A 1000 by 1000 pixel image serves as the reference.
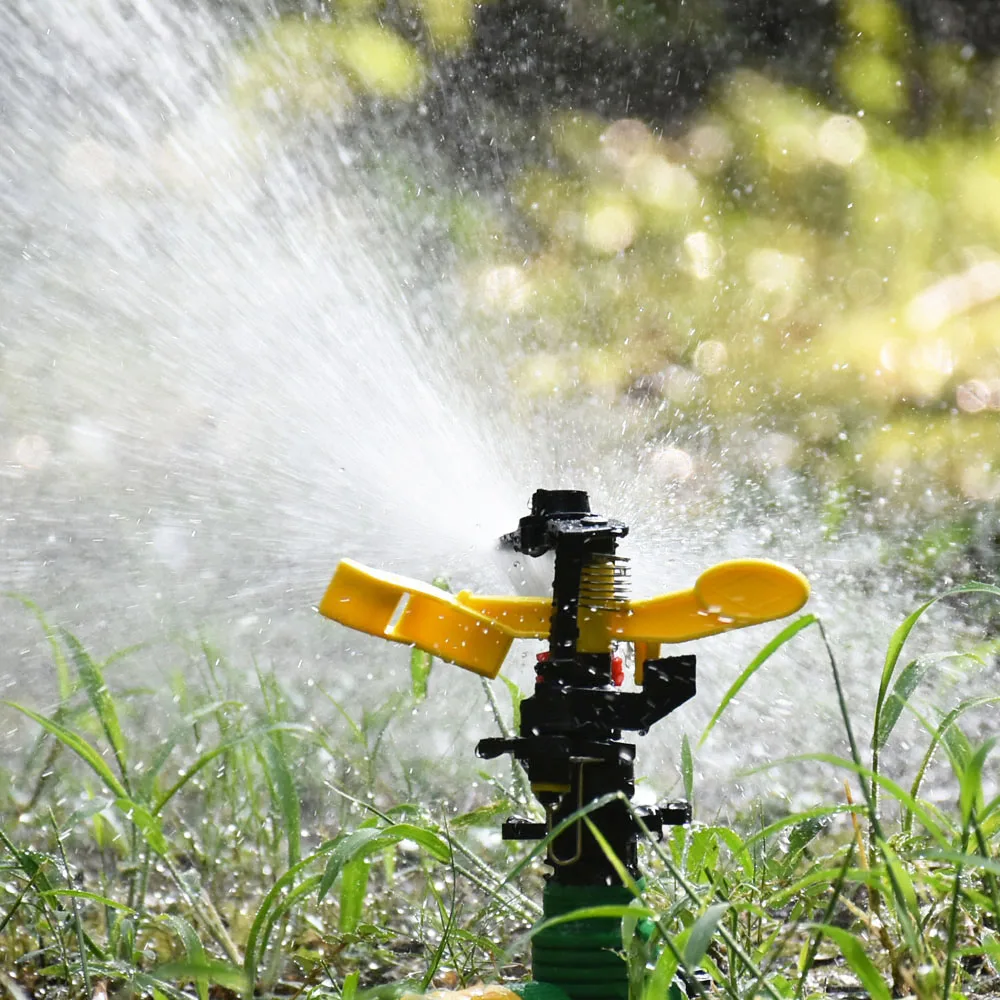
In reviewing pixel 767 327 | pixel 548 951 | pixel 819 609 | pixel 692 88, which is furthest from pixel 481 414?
pixel 692 88

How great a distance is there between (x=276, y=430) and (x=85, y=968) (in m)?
1.43

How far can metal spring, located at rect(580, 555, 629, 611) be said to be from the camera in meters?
0.91

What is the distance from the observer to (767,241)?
10.2ft

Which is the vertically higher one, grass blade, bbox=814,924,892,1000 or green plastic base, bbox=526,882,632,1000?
green plastic base, bbox=526,882,632,1000

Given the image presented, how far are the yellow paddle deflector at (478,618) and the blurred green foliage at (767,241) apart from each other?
1881mm

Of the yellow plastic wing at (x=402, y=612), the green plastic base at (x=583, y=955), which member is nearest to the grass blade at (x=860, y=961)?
the green plastic base at (x=583, y=955)

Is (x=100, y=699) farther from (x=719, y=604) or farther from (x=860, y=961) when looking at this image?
(x=860, y=961)

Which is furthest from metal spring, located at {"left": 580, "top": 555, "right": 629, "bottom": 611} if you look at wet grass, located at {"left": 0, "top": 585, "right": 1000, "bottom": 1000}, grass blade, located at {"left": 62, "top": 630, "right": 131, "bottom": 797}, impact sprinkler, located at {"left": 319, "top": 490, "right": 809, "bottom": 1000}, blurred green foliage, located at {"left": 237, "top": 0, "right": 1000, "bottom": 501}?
blurred green foliage, located at {"left": 237, "top": 0, "right": 1000, "bottom": 501}

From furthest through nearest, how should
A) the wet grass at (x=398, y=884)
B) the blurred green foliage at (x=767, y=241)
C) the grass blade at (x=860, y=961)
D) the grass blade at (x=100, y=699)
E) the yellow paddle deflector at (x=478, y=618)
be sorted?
the blurred green foliage at (x=767, y=241) → the grass blade at (x=100, y=699) → the yellow paddle deflector at (x=478, y=618) → the wet grass at (x=398, y=884) → the grass blade at (x=860, y=961)

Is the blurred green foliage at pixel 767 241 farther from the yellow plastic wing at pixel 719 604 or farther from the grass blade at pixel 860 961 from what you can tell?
the grass blade at pixel 860 961

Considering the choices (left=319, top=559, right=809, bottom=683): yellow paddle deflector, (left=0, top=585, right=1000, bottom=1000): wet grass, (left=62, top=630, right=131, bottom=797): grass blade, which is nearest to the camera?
(left=0, top=585, right=1000, bottom=1000): wet grass

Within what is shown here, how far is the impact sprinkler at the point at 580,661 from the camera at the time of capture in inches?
33.3

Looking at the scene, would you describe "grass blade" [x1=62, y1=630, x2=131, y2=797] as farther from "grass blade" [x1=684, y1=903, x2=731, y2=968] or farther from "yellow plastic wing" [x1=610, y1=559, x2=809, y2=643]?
"grass blade" [x1=684, y1=903, x2=731, y2=968]

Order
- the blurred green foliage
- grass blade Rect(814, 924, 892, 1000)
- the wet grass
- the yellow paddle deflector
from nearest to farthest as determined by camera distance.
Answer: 1. grass blade Rect(814, 924, 892, 1000)
2. the wet grass
3. the yellow paddle deflector
4. the blurred green foliage
